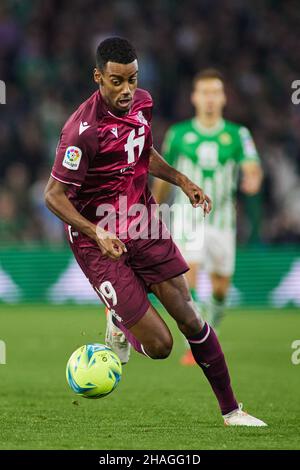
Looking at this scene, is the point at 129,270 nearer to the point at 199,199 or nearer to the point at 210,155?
the point at 199,199

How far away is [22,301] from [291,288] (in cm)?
405

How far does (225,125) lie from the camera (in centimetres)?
1099

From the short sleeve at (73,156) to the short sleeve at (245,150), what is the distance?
4371mm

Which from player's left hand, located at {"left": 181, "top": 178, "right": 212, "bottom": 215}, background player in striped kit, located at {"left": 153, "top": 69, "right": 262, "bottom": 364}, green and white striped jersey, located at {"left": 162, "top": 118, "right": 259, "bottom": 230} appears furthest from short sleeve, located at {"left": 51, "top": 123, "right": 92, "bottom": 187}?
green and white striped jersey, located at {"left": 162, "top": 118, "right": 259, "bottom": 230}

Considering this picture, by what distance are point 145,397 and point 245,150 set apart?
11.4 feet

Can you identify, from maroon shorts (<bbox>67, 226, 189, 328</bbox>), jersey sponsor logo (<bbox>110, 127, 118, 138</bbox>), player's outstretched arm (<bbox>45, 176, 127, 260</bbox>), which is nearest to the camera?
player's outstretched arm (<bbox>45, 176, 127, 260</bbox>)

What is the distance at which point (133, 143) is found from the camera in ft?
22.1

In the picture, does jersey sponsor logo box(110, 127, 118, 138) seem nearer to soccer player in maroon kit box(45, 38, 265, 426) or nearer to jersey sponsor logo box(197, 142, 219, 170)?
soccer player in maroon kit box(45, 38, 265, 426)

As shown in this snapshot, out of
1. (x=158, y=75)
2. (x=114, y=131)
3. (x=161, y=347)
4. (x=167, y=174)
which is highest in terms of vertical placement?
(x=114, y=131)

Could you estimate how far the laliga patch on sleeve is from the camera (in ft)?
20.6

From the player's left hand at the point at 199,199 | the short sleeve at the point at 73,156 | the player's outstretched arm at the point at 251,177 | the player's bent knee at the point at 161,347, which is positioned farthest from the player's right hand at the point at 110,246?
the player's outstretched arm at the point at 251,177

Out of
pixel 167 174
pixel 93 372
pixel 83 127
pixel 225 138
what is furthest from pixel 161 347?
pixel 225 138

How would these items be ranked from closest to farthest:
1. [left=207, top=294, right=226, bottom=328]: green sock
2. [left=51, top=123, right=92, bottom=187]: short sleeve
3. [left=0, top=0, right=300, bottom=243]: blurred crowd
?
[left=51, top=123, right=92, bottom=187]: short sleeve, [left=207, top=294, right=226, bottom=328]: green sock, [left=0, top=0, right=300, bottom=243]: blurred crowd
